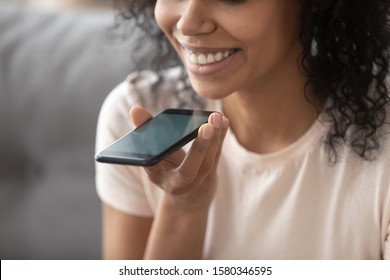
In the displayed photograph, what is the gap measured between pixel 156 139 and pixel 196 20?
174 millimetres

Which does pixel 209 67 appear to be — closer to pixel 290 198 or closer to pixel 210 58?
pixel 210 58

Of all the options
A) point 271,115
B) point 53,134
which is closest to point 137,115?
point 271,115

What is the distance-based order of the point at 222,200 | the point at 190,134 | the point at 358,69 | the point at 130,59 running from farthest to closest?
the point at 130,59 → the point at 222,200 → the point at 358,69 → the point at 190,134

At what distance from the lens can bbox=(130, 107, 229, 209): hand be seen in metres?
0.83

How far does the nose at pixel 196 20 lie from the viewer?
88cm

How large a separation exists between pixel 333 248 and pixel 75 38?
0.66 metres

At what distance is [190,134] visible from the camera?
32.4 inches

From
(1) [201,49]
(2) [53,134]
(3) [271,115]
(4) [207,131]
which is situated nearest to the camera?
(4) [207,131]

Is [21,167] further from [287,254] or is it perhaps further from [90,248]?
[287,254]

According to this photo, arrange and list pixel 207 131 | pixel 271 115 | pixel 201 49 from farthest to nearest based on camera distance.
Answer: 1. pixel 271 115
2. pixel 201 49
3. pixel 207 131

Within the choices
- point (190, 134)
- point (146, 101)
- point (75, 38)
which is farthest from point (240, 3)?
point (75, 38)

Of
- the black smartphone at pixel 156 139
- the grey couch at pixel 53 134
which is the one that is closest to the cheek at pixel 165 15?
the black smartphone at pixel 156 139

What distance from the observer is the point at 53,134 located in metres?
1.30

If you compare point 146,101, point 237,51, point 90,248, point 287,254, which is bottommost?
point 90,248
